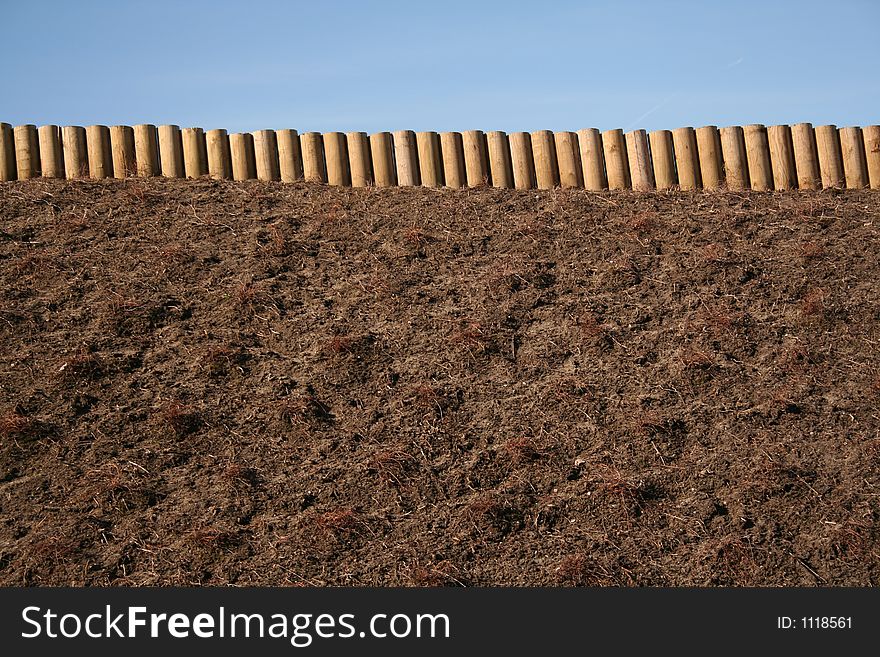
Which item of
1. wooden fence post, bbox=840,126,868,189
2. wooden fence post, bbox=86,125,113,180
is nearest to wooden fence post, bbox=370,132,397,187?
wooden fence post, bbox=86,125,113,180

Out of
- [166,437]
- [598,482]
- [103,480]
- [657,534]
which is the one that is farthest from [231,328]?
[657,534]

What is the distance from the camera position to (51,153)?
10148 mm

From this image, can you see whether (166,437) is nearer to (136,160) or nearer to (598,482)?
(598,482)

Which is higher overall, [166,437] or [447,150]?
[447,150]

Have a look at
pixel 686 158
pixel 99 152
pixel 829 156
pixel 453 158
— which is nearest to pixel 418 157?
pixel 453 158

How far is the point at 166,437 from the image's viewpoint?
6.77 metres

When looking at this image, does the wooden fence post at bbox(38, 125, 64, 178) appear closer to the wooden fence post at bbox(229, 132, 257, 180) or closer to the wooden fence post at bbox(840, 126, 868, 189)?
the wooden fence post at bbox(229, 132, 257, 180)

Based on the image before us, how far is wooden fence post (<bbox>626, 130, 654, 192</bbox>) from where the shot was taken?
33.9 ft

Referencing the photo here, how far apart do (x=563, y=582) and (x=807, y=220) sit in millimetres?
5424

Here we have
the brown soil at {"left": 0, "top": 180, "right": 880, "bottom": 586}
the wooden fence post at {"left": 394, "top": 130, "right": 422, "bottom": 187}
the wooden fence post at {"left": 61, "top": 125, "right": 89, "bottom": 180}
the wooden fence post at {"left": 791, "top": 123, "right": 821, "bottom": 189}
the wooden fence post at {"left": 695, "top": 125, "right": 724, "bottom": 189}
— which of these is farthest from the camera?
the wooden fence post at {"left": 791, "top": 123, "right": 821, "bottom": 189}

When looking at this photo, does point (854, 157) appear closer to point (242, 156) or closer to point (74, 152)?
point (242, 156)

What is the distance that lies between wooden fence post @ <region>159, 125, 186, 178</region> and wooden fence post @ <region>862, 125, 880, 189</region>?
7.66 metres

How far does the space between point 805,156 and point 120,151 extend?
757cm

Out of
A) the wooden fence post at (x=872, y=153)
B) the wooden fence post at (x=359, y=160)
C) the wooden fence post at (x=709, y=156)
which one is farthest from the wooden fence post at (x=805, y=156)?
the wooden fence post at (x=359, y=160)
